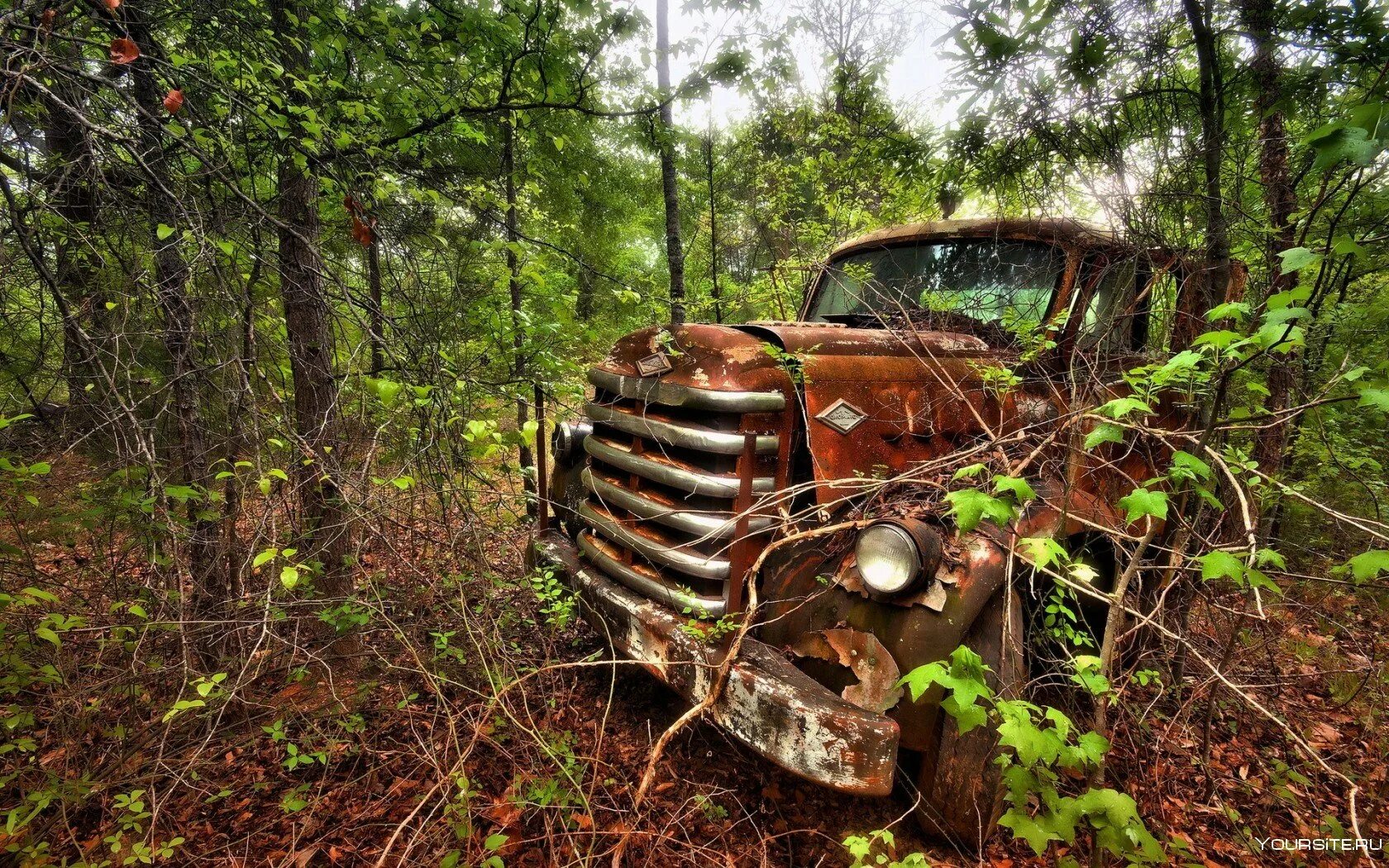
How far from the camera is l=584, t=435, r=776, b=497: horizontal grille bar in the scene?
8.07 ft

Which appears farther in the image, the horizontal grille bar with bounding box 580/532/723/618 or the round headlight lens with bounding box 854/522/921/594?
the horizontal grille bar with bounding box 580/532/723/618

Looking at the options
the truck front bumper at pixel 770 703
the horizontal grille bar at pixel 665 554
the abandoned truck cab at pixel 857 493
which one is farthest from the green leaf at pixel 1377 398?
the horizontal grille bar at pixel 665 554

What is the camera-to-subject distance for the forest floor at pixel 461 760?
2145 mm

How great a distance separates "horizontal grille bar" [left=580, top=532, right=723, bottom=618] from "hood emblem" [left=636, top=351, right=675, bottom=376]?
0.95 meters

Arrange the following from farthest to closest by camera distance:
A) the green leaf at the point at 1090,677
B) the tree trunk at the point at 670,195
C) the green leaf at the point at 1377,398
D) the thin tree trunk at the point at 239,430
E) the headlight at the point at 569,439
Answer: the tree trunk at the point at 670,195, the headlight at the point at 569,439, the thin tree trunk at the point at 239,430, the green leaf at the point at 1090,677, the green leaf at the point at 1377,398

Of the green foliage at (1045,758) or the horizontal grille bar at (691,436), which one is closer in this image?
the green foliage at (1045,758)

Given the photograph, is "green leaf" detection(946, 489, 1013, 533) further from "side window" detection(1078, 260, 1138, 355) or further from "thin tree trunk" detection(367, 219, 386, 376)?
"thin tree trunk" detection(367, 219, 386, 376)

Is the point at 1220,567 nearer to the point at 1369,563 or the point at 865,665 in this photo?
the point at 1369,563

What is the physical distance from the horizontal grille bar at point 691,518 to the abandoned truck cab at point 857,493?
0.04 feet

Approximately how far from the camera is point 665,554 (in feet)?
8.43

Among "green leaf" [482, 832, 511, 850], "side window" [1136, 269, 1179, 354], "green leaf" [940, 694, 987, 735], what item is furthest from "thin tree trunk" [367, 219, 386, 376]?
"side window" [1136, 269, 1179, 354]

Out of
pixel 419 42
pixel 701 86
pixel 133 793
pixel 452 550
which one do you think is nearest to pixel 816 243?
pixel 701 86

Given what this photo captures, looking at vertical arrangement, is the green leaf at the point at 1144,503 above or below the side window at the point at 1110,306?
below

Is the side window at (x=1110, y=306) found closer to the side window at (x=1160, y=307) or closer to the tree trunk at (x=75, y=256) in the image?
the side window at (x=1160, y=307)
